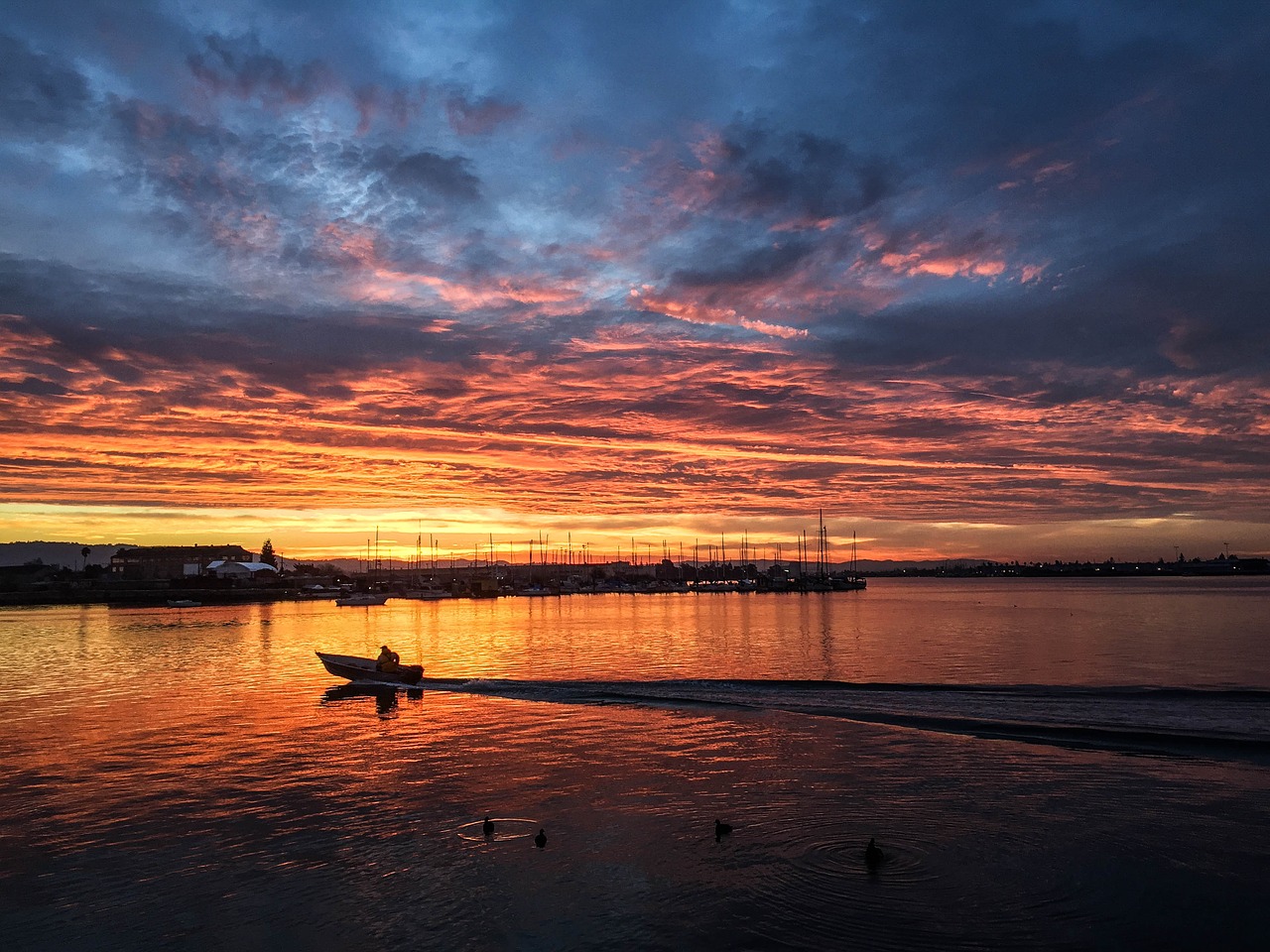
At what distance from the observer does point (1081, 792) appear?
21422 millimetres

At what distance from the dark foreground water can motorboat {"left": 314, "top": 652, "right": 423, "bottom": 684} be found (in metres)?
1.65

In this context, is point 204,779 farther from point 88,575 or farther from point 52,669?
point 88,575

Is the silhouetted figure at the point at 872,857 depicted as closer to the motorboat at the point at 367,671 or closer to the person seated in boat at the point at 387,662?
the motorboat at the point at 367,671

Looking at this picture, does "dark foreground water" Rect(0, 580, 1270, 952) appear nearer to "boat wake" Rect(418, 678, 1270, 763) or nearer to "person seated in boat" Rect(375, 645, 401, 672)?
"boat wake" Rect(418, 678, 1270, 763)

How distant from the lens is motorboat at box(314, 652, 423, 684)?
42344 mm

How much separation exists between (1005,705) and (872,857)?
20045 millimetres

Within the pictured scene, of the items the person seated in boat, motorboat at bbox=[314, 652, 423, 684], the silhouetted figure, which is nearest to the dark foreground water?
the silhouetted figure

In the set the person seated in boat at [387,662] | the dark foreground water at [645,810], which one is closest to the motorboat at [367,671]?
the person seated in boat at [387,662]

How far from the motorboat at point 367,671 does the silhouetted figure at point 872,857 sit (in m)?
30.1

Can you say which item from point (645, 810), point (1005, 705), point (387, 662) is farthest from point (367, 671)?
point (1005, 705)

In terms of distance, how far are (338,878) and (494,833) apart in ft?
11.8

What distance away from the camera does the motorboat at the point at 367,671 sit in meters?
42.3

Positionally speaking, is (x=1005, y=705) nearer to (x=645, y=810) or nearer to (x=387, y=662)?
(x=645, y=810)

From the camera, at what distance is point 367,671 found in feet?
143
